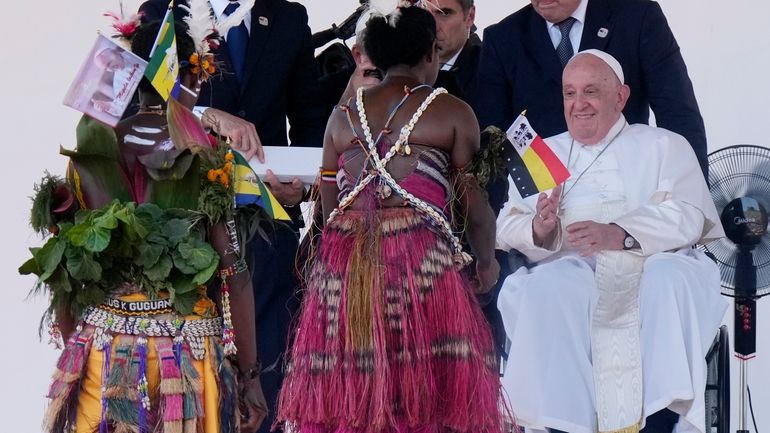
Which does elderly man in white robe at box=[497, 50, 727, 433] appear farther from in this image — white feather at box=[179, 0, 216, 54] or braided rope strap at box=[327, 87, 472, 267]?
white feather at box=[179, 0, 216, 54]

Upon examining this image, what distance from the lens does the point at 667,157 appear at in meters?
5.08

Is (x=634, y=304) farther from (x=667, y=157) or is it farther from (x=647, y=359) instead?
(x=667, y=157)

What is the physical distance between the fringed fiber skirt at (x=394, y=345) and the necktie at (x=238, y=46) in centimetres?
147

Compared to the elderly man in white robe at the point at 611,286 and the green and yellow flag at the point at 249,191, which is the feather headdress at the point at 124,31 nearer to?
the green and yellow flag at the point at 249,191

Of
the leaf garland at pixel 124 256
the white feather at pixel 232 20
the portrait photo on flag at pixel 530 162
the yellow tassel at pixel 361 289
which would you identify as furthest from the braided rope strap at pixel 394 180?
the leaf garland at pixel 124 256

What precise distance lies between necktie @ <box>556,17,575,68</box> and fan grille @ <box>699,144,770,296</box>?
0.73 m

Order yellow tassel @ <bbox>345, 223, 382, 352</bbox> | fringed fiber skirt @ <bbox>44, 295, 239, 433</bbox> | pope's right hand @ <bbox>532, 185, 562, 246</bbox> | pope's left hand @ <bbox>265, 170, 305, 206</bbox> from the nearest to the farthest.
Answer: fringed fiber skirt @ <bbox>44, 295, 239, 433</bbox>
yellow tassel @ <bbox>345, 223, 382, 352</bbox>
pope's left hand @ <bbox>265, 170, 305, 206</bbox>
pope's right hand @ <bbox>532, 185, 562, 246</bbox>

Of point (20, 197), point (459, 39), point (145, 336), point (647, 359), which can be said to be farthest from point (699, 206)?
point (20, 197)

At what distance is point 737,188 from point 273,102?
191 cm

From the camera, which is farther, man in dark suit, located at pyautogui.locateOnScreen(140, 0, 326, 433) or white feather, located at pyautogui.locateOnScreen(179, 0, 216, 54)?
man in dark suit, located at pyautogui.locateOnScreen(140, 0, 326, 433)

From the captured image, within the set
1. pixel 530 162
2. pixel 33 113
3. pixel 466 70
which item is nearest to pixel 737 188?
pixel 466 70

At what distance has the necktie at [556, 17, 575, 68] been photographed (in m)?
5.51

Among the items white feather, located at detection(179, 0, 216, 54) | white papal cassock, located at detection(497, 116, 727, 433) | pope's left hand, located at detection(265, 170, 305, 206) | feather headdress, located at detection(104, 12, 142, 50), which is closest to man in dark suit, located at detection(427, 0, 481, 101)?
white papal cassock, located at detection(497, 116, 727, 433)

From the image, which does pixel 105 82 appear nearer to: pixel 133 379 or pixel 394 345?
pixel 133 379
